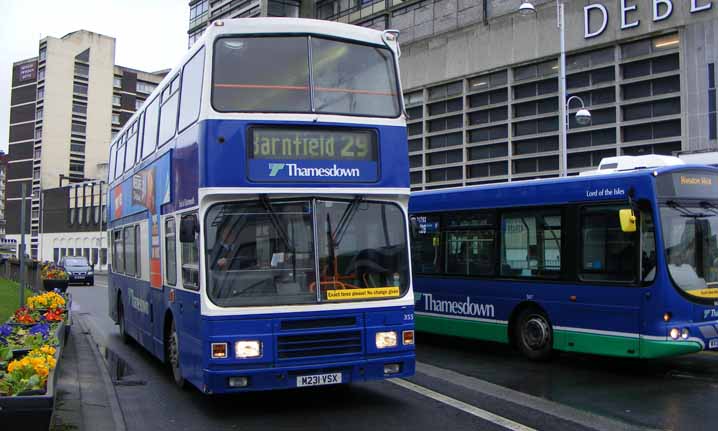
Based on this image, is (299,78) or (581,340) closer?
(299,78)

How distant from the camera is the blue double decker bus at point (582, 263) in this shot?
9.96m

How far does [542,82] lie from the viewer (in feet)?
105

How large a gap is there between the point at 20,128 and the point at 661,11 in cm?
10210

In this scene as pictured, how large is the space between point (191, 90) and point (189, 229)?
6.48 feet

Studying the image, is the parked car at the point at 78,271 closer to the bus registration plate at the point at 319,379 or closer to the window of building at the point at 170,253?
the window of building at the point at 170,253

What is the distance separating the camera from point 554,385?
979cm

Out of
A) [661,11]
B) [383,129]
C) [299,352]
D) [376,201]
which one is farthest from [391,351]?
[661,11]

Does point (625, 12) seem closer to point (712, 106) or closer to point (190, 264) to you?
point (712, 106)

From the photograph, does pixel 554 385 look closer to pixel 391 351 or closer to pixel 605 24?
pixel 391 351

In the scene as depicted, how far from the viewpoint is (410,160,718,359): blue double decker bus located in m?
9.96

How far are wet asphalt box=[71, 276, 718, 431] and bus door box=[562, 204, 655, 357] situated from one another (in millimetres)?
546

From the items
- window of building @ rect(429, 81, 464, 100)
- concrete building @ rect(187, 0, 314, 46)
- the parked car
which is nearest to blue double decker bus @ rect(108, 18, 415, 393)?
window of building @ rect(429, 81, 464, 100)

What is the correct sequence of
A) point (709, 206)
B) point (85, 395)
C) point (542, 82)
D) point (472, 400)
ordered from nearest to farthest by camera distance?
point (472, 400) → point (85, 395) → point (709, 206) → point (542, 82)

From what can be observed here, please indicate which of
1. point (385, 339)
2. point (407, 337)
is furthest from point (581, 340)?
point (385, 339)
